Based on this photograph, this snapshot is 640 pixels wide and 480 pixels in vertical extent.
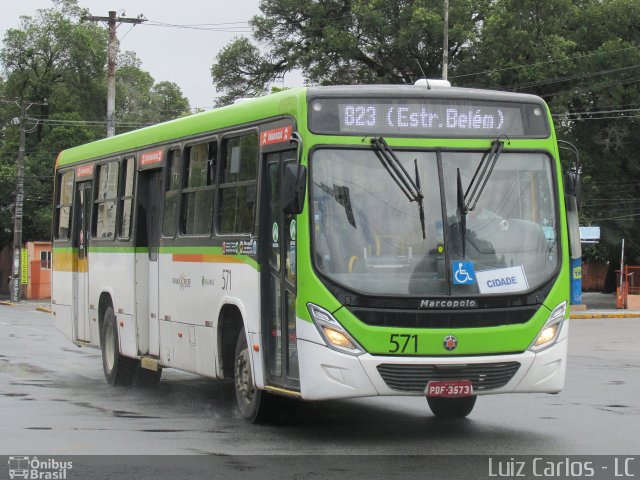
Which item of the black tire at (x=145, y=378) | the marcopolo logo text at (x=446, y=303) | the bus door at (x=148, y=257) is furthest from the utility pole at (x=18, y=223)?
the marcopolo logo text at (x=446, y=303)

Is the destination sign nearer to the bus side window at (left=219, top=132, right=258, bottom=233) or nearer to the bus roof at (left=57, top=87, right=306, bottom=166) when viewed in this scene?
the bus roof at (left=57, top=87, right=306, bottom=166)

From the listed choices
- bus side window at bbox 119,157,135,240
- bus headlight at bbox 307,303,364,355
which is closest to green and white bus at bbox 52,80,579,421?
bus headlight at bbox 307,303,364,355

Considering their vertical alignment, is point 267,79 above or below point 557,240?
above

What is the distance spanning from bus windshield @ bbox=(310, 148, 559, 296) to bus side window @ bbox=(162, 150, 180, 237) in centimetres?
364

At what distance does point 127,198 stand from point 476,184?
6240 millimetres

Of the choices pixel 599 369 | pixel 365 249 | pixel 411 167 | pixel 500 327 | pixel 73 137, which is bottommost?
pixel 599 369

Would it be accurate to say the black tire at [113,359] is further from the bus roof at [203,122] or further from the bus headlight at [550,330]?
the bus headlight at [550,330]

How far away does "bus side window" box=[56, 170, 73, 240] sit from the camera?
18219mm

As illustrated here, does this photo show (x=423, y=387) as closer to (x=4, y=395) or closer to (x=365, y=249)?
(x=365, y=249)

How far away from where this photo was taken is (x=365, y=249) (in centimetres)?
1011

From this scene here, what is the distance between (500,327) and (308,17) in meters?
45.0

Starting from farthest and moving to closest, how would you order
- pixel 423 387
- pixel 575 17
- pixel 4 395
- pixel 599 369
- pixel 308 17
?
1. pixel 308 17
2. pixel 575 17
3. pixel 599 369
4. pixel 4 395
5. pixel 423 387

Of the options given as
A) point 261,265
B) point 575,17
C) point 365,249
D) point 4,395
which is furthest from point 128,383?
point 575,17

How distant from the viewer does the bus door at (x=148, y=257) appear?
14344 mm
